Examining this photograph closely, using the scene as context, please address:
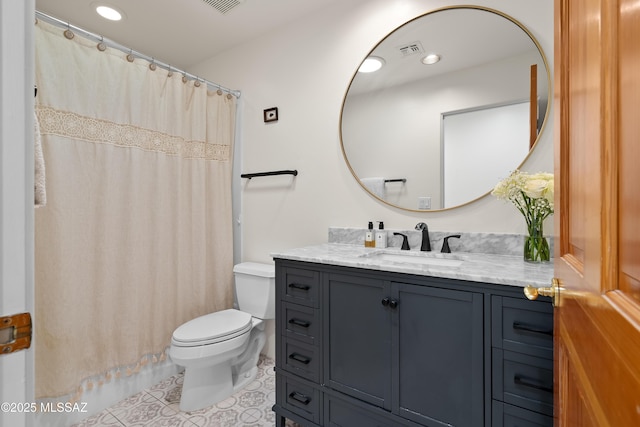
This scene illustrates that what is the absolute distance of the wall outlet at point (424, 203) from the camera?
1.71m

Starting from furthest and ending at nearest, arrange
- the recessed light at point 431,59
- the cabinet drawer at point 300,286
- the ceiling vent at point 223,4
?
the ceiling vent at point 223,4 < the recessed light at point 431,59 < the cabinet drawer at point 300,286

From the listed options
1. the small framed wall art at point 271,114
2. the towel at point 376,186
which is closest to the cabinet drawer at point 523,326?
the towel at point 376,186

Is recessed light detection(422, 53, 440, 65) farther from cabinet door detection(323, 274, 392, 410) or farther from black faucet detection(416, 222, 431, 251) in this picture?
cabinet door detection(323, 274, 392, 410)

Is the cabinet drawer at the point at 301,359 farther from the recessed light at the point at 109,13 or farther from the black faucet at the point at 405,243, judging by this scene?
the recessed light at the point at 109,13

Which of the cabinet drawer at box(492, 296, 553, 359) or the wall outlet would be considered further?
the wall outlet

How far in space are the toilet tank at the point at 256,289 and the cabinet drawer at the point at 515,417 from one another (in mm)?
1365

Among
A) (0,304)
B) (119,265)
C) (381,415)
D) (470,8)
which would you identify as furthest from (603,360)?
(119,265)

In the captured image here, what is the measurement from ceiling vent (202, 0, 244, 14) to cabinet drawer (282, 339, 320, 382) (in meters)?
2.16

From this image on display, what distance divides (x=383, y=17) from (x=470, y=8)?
1.60 ft

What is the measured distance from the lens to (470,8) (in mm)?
1587

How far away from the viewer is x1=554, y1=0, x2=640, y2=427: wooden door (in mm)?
286

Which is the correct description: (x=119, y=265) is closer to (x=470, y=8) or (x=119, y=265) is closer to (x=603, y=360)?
(x=603, y=360)

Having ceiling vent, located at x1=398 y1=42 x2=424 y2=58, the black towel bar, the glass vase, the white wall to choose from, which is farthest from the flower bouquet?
the black towel bar

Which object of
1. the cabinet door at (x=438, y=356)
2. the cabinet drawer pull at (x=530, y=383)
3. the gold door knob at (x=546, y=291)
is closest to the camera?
the gold door knob at (x=546, y=291)
